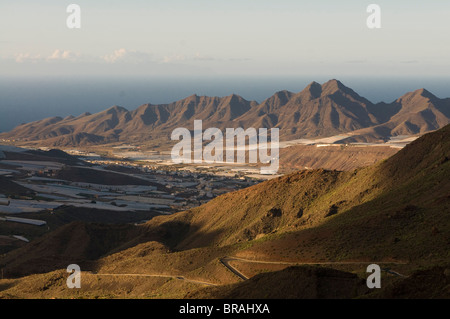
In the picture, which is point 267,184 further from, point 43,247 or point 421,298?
point 421,298

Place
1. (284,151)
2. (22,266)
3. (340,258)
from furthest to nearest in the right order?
(284,151) < (22,266) < (340,258)

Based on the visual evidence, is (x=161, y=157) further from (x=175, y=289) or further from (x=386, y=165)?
(x=175, y=289)

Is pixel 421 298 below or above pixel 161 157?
below

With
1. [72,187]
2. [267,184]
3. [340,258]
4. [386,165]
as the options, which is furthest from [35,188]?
[340,258]

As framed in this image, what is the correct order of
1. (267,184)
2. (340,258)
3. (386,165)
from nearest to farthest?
1. (340,258)
2. (386,165)
3. (267,184)

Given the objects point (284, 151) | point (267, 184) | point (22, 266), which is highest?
point (284, 151)
